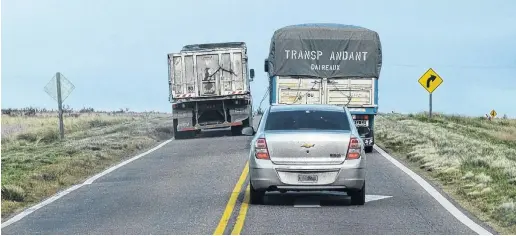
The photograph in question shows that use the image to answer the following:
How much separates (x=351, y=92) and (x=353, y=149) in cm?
1193

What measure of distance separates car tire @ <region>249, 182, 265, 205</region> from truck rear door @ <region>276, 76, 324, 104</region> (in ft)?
36.2

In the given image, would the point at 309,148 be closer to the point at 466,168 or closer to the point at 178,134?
the point at 466,168

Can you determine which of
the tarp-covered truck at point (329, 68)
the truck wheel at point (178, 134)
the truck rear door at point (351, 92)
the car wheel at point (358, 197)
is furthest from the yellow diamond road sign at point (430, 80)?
the car wheel at point (358, 197)

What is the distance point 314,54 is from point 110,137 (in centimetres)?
955

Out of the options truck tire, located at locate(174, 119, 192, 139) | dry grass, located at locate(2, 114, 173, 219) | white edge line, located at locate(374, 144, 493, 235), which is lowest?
truck tire, located at locate(174, 119, 192, 139)

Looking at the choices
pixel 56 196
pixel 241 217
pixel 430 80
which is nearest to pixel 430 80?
pixel 430 80

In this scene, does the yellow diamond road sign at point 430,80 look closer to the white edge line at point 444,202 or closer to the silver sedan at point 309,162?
the white edge line at point 444,202

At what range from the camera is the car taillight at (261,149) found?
50.2 feet

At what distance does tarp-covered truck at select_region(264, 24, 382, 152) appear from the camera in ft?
87.8

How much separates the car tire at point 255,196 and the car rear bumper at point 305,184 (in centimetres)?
17

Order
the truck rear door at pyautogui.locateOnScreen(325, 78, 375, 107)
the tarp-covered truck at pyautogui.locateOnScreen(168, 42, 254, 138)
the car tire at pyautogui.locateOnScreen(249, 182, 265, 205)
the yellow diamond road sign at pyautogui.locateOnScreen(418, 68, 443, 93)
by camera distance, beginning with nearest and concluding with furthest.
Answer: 1. the car tire at pyautogui.locateOnScreen(249, 182, 265, 205)
2. the truck rear door at pyautogui.locateOnScreen(325, 78, 375, 107)
3. the tarp-covered truck at pyautogui.locateOnScreen(168, 42, 254, 138)
4. the yellow diamond road sign at pyautogui.locateOnScreen(418, 68, 443, 93)

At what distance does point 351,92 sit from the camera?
2706 centimetres

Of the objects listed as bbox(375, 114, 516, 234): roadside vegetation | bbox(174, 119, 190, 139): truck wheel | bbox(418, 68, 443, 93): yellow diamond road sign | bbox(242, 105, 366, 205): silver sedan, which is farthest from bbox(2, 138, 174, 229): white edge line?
Result: bbox(418, 68, 443, 93): yellow diamond road sign

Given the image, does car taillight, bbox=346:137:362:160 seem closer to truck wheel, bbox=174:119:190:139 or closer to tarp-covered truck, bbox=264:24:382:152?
Answer: tarp-covered truck, bbox=264:24:382:152
